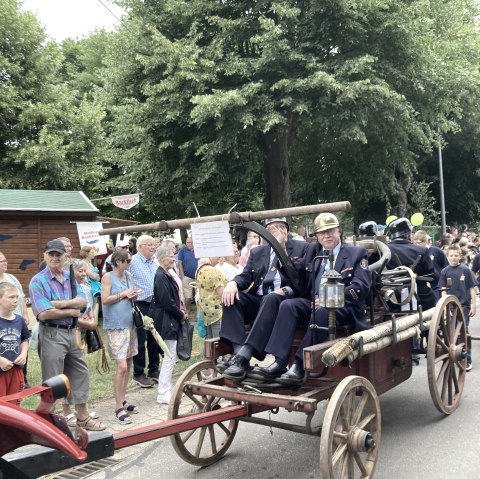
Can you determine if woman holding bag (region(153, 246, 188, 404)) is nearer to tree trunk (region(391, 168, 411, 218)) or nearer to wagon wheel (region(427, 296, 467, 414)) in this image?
Answer: wagon wheel (region(427, 296, 467, 414))

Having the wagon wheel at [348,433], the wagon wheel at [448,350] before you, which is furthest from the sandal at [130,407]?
the wagon wheel at [448,350]

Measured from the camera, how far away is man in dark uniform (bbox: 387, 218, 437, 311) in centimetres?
672

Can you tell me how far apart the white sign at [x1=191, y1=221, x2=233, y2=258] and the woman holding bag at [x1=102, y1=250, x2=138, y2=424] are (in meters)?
2.09

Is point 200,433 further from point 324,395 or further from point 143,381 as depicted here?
point 143,381

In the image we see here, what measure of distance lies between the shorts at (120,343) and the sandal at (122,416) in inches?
21.6

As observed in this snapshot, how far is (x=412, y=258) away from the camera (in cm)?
675

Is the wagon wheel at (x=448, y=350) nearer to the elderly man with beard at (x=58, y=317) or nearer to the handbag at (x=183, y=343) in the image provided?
the handbag at (x=183, y=343)

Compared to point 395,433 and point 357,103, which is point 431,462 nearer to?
point 395,433

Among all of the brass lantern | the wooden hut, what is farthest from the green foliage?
the brass lantern

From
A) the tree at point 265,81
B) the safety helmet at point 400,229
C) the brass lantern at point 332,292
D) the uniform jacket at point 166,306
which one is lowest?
the uniform jacket at point 166,306

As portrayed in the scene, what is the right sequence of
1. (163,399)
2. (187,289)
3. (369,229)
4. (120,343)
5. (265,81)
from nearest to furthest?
1. (120,343)
2. (163,399)
3. (369,229)
4. (187,289)
5. (265,81)

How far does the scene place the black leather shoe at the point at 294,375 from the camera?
4.06 metres

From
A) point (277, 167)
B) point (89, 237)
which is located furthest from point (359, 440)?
point (277, 167)

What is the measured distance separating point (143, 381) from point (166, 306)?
1391 millimetres
